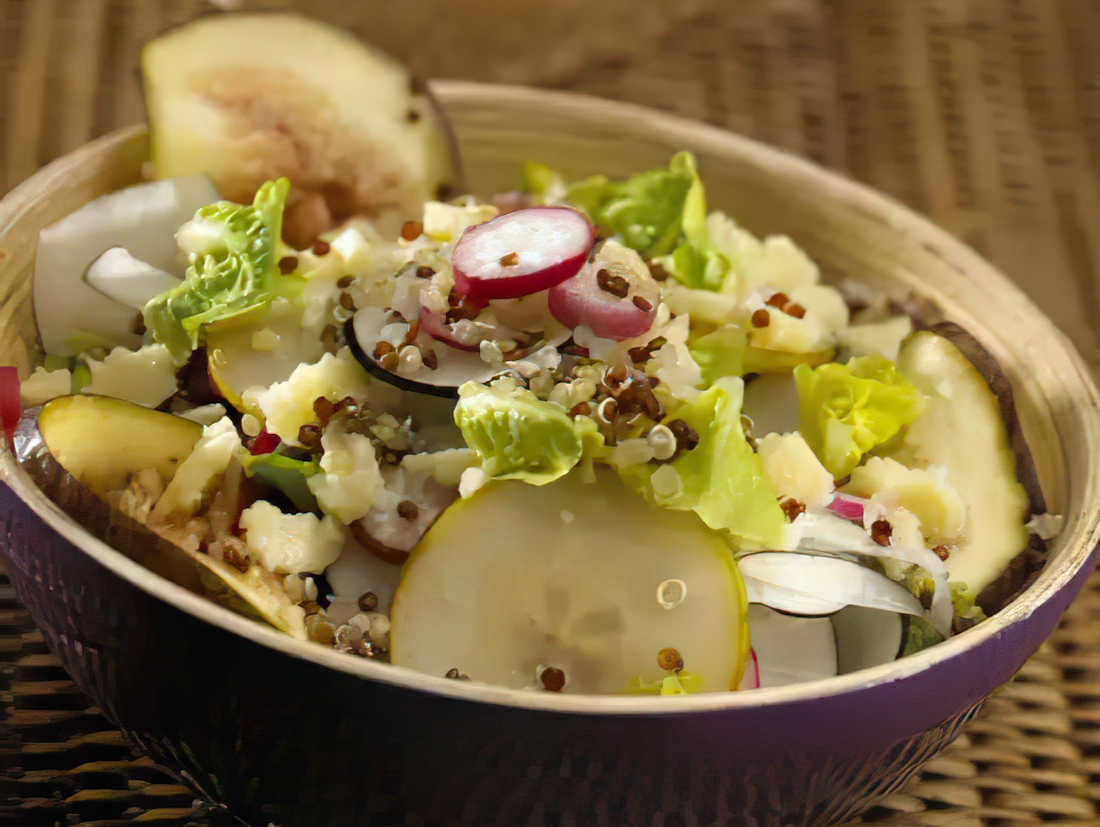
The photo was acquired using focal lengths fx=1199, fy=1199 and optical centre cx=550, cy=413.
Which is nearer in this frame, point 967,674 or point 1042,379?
point 967,674

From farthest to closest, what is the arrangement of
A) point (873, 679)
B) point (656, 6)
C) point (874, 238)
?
point (656, 6), point (874, 238), point (873, 679)

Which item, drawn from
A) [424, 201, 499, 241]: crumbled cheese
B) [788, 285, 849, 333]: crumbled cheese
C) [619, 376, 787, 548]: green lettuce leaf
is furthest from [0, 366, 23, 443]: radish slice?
[788, 285, 849, 333]: crumbled cheese

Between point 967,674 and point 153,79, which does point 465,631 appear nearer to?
point 967,674

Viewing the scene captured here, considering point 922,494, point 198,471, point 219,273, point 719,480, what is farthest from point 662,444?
point 219,273

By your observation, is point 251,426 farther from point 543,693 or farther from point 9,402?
point 543,693

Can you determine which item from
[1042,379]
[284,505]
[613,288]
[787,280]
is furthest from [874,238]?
[284,505]

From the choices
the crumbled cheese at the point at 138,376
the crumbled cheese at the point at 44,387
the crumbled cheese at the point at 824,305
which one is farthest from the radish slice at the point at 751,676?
the crumbled cheese at the point at 44,387

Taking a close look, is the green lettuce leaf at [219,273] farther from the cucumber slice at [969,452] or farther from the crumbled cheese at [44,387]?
the cucumber slice at [969,452]
